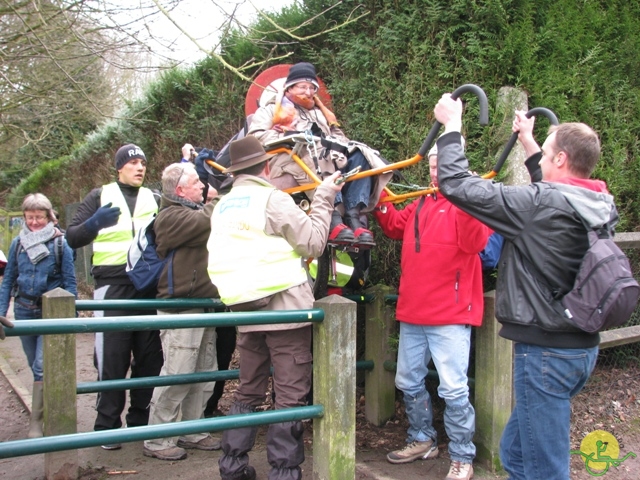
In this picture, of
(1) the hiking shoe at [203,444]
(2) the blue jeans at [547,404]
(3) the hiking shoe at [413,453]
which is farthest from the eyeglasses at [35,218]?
(2) the blue jeans at [547,404]

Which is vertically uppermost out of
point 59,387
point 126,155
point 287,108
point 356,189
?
point 287,108

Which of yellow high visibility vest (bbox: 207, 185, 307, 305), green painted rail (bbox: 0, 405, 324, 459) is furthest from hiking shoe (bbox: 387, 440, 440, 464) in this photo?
yellow high visibility vest (bbox: 207, 185, 307, 305)

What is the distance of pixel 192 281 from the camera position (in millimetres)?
3977

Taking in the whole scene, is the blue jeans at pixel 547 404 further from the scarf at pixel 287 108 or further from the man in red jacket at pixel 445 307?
the scarf at pixel 287 108

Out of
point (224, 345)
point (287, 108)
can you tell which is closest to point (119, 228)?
point (224, 345)

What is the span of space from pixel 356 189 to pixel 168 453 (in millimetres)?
2097

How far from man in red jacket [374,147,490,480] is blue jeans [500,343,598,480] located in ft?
3.29

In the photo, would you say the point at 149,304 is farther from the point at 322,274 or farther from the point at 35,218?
the point at 35,218

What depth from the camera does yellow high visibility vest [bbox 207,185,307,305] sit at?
10.4 feet

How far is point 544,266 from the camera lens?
266 cm

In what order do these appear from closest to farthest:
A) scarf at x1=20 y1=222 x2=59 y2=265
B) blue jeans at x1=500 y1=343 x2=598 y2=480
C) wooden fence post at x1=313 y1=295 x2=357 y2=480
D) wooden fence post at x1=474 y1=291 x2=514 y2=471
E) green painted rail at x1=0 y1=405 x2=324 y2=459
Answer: green painted rail at x1=0 y1=405 x2=324 y2=459 → blue jeans at x1=500 y1=343 x2=598 y2=480 → wooden fence post at x1=313 y1=295 x2=357 y2=480 → wooden fence post at x1=474 y1=291 x2=514 y2=471 → scarf at x1=20 y1=222 x2=59 y2=265

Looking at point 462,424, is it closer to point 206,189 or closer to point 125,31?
point 206,189

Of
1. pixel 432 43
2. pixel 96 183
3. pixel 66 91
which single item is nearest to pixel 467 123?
pixel 432 43

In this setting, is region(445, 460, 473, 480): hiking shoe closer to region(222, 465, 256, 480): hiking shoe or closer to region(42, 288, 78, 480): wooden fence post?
region(222, 465, 256, 480): hiking shoe
